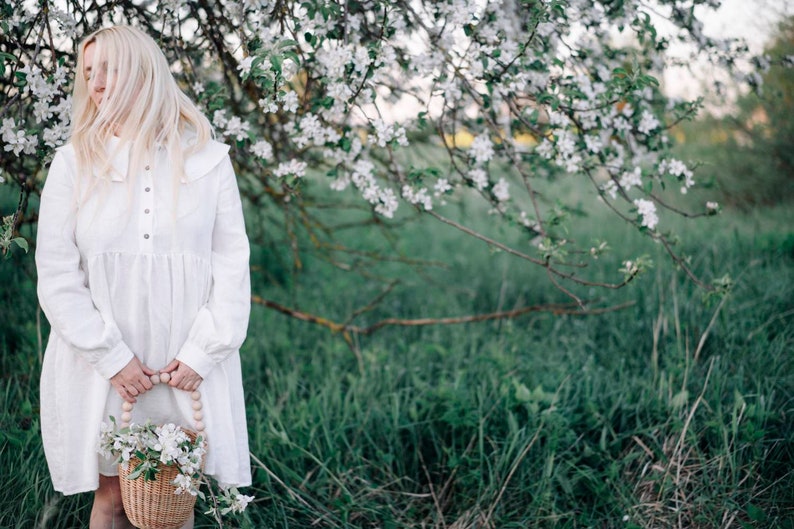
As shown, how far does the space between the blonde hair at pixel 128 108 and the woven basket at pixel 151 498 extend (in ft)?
2.51

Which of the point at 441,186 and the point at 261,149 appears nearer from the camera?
the point at 261,149

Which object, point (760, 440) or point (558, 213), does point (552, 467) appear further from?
point (558, 213)

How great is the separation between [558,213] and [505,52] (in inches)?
24.1

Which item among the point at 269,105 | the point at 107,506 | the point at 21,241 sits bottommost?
the point at 107,506

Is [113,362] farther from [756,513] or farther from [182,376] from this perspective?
[756,513]

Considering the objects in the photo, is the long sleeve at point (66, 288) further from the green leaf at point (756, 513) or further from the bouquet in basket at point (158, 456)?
the green leaf at point (756, 513)

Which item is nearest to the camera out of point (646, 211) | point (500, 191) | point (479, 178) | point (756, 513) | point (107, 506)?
point (107, 506)

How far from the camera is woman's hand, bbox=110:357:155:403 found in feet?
5.55

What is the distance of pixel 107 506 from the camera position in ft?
6.19

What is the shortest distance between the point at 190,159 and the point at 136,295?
39 centimetres

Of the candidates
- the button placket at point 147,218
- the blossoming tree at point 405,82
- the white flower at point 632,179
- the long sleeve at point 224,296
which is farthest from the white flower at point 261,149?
the white flower at point 632,179

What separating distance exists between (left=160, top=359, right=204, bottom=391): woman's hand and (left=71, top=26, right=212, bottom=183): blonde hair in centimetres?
50

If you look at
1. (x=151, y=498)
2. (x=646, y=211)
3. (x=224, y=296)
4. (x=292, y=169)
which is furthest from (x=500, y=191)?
(x=151, y=498)

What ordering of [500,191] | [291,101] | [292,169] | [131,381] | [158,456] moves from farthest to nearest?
[500,191] < [292,169] < [291,101] < [131,381] < [158,456]
